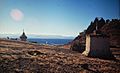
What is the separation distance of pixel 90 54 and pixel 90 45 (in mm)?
1416

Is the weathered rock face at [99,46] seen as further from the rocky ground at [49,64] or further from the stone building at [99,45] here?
the rocky ground at [49,64]

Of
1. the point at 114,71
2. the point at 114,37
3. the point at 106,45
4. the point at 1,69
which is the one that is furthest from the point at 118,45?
the point at 1,69

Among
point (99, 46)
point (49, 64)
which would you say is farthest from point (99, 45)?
point (49, 64)

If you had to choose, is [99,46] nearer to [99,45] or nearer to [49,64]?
[99,45]

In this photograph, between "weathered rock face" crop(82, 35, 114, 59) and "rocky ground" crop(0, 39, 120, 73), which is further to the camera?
"weathered rock face" crop(82, 35, 114, 59)

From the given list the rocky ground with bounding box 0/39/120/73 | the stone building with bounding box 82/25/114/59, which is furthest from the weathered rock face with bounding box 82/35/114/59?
the rocky ground with bounding box 0/39/120/73

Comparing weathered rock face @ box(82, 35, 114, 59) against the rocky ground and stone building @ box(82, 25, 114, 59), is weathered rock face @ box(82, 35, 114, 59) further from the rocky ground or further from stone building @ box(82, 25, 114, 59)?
the rocky ground

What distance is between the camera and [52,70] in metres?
12.6

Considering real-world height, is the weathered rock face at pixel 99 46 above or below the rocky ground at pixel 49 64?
above

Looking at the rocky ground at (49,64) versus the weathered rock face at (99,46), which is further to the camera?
the weathered rock face at (99,46)

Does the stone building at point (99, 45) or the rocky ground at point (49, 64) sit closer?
the rocky ground at point (49, 64)

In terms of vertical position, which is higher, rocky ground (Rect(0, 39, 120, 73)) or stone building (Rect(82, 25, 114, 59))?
stone building (Rect(82, 25, 114, 59))

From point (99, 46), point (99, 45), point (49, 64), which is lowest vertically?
point (49, 64)

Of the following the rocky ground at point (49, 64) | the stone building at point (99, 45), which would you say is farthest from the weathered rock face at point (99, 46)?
the rocky ground at point (49, 64)
